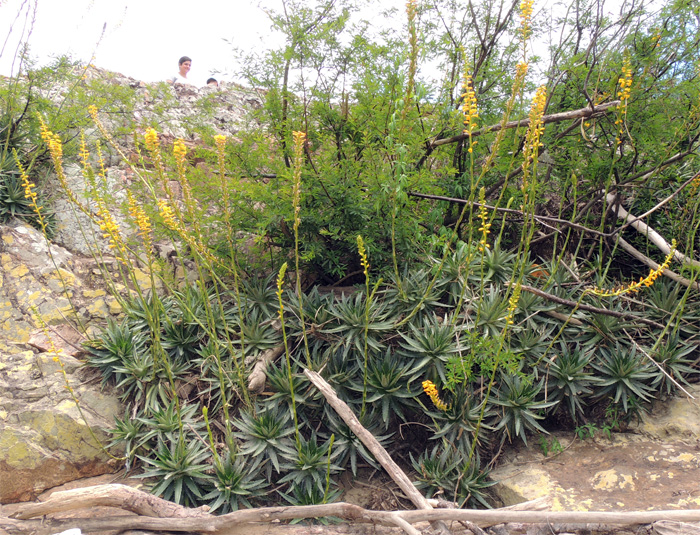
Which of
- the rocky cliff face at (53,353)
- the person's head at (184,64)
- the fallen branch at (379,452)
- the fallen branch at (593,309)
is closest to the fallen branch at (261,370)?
the fallen branch at (379,452)

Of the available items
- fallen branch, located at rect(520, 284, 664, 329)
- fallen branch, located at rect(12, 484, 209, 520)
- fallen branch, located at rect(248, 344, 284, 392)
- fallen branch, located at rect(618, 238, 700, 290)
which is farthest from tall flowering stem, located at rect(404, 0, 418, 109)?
fallen branch, located at rect(12, 484, 209, 520)

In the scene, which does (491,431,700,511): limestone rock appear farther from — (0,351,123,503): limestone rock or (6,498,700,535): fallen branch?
(0,351,123,503): limestone rock

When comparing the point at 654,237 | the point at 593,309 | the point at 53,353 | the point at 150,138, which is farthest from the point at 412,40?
the point at 53,353

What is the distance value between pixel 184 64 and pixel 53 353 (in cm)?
520

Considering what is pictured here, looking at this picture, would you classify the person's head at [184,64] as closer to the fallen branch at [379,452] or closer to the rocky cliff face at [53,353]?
the rocky cliff face at [53,353]

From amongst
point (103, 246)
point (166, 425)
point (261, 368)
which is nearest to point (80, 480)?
point (166, 425)

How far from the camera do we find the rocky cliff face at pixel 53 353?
3.32 m

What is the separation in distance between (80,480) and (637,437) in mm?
4158

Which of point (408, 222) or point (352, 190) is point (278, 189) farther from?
point (408, 222)

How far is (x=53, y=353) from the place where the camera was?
152 inches

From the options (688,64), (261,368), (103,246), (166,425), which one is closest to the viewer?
(166,425)

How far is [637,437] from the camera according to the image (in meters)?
3.37

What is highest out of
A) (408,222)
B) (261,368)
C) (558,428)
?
(408,222)

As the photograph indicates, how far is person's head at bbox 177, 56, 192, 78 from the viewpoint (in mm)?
7195
